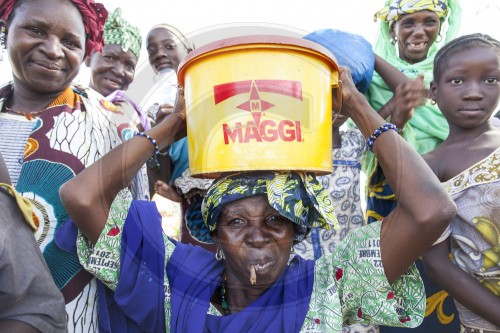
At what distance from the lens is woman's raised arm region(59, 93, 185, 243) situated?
5.46 ft

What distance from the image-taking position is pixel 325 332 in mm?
1584

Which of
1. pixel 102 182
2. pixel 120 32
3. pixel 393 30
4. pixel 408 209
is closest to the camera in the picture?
pixel 408 209

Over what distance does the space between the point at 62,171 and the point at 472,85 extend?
1659 mm

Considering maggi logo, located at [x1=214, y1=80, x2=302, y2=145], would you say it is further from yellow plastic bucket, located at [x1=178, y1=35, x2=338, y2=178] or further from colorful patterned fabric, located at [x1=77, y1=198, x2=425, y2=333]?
colorful patterned fabric, located at [x1=77, y1=198, x2=425, y2=333]

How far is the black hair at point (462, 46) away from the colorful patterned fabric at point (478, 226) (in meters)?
0.45

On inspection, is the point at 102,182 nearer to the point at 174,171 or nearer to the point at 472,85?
the point at 174,171

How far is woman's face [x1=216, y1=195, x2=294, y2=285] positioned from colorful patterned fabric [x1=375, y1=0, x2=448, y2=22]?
5.82 ft

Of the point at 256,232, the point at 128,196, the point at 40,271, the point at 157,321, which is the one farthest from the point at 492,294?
the point at 40,271

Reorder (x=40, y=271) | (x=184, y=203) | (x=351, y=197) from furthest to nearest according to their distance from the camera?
(x=184, y=203) → (x=351, y=197) → (x=40, y=271)

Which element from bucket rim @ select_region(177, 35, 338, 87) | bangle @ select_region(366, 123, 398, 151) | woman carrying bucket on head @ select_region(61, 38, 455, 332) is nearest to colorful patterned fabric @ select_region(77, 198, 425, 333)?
woman carrying bucket on head @ select_region(61, 38, 455, 332)

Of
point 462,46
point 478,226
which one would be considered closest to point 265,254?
point 478,226

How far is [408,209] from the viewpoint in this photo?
5.20ft

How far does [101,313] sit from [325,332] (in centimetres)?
79

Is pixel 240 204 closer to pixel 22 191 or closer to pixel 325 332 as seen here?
pixel 325 332
